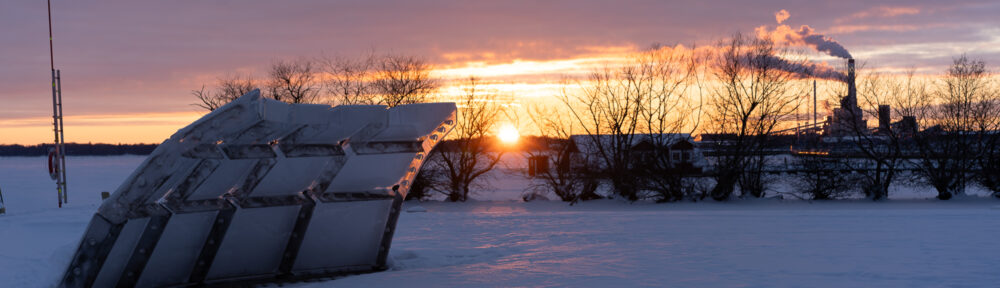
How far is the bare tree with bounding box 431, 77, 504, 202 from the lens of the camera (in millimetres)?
36062

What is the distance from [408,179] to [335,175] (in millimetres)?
1182

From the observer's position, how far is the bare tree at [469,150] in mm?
36062

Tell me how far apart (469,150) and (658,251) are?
79.6ft

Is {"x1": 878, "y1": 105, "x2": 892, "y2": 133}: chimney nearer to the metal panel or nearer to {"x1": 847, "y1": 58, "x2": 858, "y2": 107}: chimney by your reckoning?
{"x1": 847, "y1": 58, "x2": 858, "y2": 107}: chimney

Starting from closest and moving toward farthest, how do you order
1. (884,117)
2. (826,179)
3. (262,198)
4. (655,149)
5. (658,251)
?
1. (262,198)
2. (658,251)
3. (826,179)
4. (655,149)
5. (884,117)

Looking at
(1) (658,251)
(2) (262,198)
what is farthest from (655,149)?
(2) (262,198)

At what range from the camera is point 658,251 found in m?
13.3

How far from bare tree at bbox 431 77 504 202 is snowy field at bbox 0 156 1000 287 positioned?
13.6 meters

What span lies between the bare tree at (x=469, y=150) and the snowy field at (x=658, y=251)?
1360 centimetres

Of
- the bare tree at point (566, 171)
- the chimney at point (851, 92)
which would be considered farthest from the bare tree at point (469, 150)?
the chimney at point (851, 92)

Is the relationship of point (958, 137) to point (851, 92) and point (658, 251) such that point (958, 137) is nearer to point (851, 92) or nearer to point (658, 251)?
point (851, 92)

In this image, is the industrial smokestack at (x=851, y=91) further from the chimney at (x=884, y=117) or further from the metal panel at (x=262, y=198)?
the metal panel at (x=262, y=198)

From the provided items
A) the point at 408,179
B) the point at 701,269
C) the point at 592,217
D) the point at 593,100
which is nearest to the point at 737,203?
the point at 593,100

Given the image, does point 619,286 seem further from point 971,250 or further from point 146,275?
point 971,250
